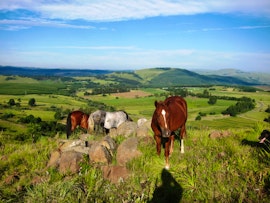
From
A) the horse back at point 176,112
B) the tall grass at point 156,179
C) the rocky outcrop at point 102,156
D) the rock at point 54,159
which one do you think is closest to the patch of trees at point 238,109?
the horse back at point 176,112

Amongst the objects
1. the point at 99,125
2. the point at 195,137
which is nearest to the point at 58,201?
the point at 195,137

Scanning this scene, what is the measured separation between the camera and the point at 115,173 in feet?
24.3

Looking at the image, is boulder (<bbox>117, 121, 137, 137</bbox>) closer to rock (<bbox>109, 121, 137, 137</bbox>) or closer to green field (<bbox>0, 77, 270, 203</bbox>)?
rock (<bbox>109, 121, 137, 137</bbox>)

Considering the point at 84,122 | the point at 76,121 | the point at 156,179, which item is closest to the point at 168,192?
the point at 156,179

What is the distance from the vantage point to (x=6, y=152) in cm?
1019

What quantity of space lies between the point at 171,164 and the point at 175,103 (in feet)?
8.58

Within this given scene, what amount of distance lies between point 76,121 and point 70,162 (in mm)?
8197

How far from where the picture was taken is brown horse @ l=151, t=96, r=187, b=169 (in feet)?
24.7

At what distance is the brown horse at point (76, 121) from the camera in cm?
1588

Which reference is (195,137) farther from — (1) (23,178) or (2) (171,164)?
(1) (23,178)

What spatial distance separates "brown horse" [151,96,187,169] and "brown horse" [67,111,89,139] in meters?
7.23

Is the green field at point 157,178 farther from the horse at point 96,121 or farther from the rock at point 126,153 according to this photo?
the horse at point 96,121

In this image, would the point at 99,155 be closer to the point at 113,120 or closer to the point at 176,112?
the point at 176,112

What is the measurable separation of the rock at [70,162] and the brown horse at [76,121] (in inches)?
303
